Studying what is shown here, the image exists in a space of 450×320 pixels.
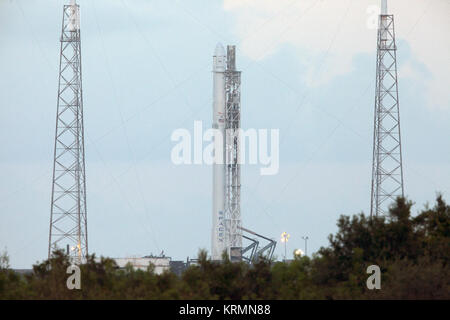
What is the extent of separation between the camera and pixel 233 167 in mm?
74812

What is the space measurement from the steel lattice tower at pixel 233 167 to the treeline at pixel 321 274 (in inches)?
849

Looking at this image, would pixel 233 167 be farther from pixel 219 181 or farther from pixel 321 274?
pixel 321 274

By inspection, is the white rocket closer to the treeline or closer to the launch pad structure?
the launch pad structure

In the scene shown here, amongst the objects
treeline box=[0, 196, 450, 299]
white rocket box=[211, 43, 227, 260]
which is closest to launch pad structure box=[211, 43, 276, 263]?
white rocket box=[211, 43, 227, 260]

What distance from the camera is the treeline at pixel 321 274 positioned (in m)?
44.5

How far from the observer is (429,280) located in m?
44.1

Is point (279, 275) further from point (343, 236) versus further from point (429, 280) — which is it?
point (429, 280)

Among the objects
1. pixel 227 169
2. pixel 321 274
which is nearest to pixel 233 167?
pixel 227 169

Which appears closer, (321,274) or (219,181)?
(321,274)

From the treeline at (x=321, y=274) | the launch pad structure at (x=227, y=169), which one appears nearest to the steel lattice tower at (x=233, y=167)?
the launch pad structure at (x=227, y=169)

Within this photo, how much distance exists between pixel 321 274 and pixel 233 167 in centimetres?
2547

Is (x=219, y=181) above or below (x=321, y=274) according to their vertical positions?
above

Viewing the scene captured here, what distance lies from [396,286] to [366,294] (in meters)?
2.10
